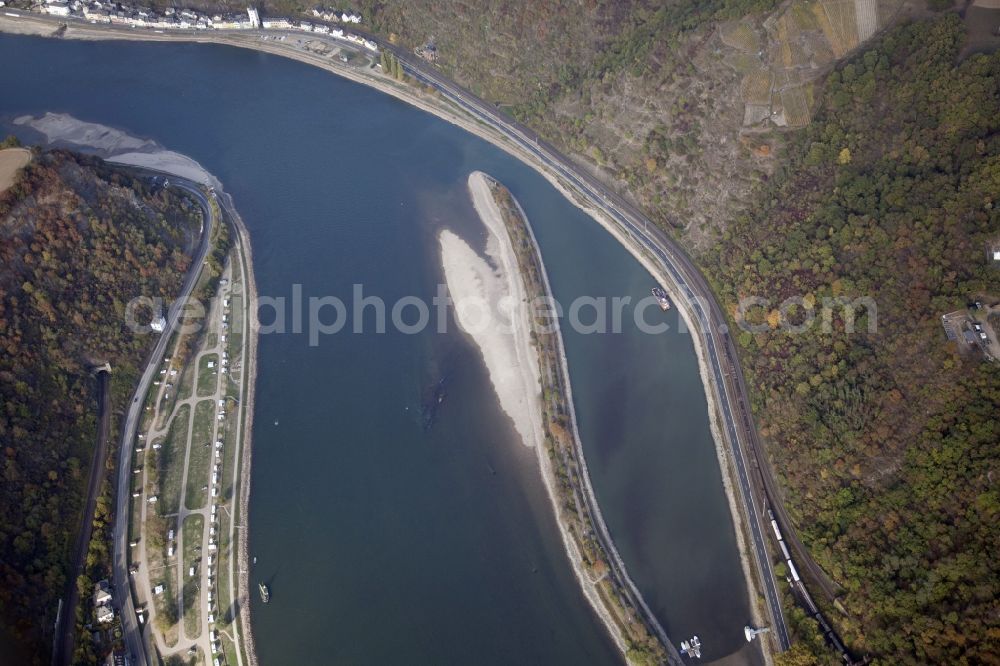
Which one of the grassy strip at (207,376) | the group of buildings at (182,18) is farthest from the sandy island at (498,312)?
the group of buildings at (182,18)

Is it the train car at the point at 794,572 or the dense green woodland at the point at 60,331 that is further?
the train car at the point at 794,572

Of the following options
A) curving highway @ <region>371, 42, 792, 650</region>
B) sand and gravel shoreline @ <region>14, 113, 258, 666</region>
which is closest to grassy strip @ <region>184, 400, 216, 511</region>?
sand and gravel shoreline @ <region>14, 113, 258, 666</region>

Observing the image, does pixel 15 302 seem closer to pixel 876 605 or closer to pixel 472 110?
pixel 472 110

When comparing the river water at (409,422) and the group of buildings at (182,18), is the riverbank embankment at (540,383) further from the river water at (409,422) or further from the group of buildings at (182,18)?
the group of buildings at (182,18)

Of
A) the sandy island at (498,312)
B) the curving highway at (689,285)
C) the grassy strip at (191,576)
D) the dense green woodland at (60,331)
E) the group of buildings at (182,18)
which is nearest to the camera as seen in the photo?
the dense green woodland at (60,331)

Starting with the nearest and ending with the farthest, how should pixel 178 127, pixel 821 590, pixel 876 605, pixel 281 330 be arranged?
pixel 876 605 → pixel 821 590 → pixel 281 330 → pixel 178 127

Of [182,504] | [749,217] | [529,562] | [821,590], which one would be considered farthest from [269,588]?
[749,217]

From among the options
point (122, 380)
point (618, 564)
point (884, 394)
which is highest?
point (122, 380)

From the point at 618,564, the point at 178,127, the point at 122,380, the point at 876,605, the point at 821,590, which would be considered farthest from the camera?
the point at 178,127
